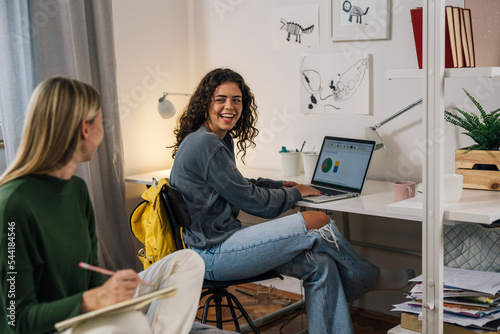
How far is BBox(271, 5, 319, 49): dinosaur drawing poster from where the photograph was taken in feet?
9.05

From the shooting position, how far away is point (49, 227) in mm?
1100

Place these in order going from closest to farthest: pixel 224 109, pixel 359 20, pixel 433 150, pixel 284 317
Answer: pixel 433 150
pixel 224 109
pixel 359 20
pixel 284 317

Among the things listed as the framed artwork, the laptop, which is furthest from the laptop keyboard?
the framed artwork

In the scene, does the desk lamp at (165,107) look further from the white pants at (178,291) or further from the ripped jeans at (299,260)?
the white pants at (178,291)

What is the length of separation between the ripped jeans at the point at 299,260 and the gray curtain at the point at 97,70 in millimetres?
1028

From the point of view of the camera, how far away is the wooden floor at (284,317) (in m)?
2.55

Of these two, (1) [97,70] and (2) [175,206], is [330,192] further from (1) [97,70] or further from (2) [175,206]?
(1) [97,70]

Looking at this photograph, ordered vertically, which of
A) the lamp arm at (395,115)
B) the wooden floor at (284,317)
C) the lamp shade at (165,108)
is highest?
the lamp shade at (165,108)

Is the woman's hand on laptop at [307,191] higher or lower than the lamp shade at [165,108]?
lower

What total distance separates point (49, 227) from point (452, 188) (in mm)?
1099

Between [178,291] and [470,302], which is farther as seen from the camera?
[470,302]

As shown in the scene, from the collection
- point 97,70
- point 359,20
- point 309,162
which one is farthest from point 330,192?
point 97,70

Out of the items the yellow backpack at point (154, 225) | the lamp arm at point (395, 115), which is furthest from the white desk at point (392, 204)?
the yellow backpack at point (154, 225)

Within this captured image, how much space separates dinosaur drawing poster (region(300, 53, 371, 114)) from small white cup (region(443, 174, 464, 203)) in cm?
102
